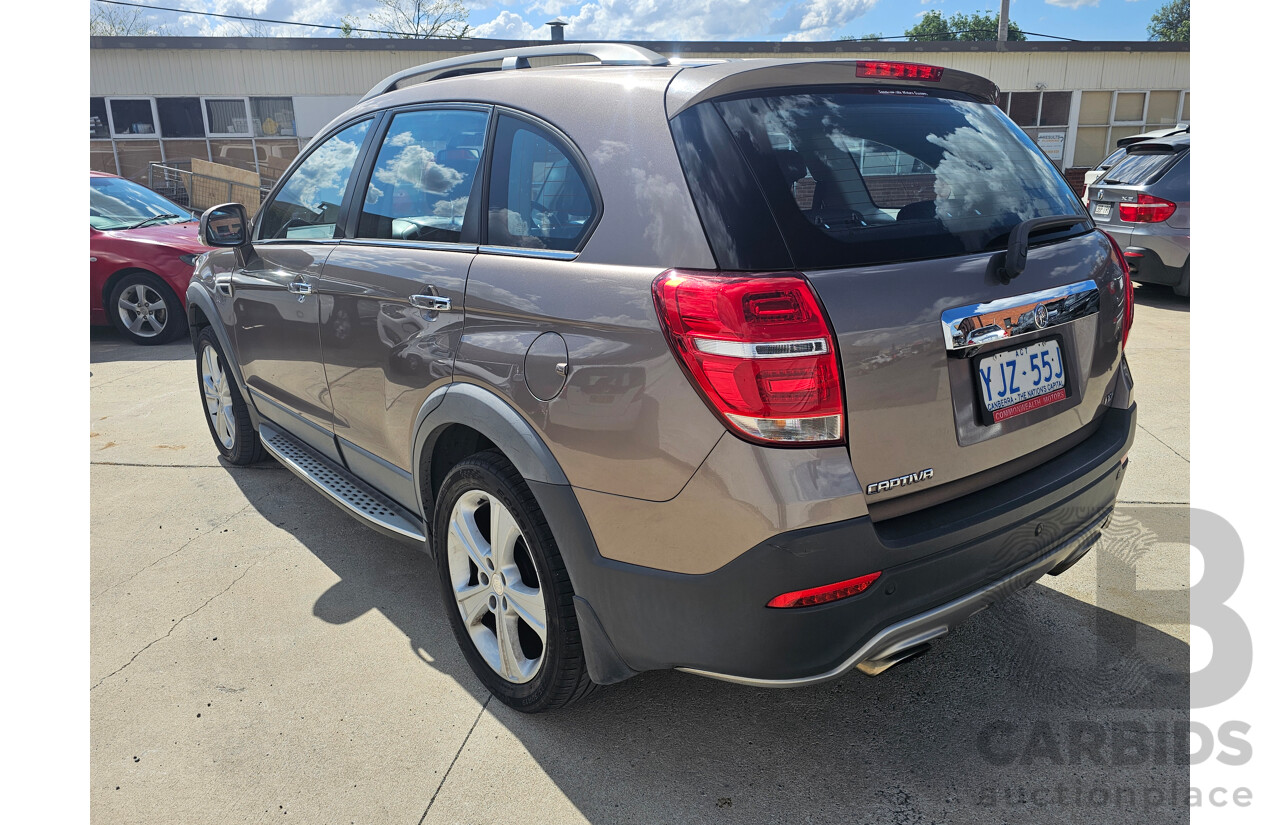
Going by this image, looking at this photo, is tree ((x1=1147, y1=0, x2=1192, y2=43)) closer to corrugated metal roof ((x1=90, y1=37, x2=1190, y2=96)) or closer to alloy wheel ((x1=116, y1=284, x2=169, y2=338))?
corrugated metal roof ((x1=90, y1=37, x2=1190, y2=96))

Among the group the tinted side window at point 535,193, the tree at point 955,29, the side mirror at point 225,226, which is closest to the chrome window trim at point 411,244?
A: the tinted side window at point 535,193

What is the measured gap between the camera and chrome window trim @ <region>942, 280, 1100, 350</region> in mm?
1946

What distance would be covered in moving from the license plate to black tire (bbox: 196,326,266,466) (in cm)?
371

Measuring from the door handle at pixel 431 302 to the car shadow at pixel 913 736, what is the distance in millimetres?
1201

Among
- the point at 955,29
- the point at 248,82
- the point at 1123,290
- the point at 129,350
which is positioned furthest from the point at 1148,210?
the point at 955,29

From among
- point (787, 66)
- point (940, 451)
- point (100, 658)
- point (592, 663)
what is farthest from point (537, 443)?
point (100, 658)

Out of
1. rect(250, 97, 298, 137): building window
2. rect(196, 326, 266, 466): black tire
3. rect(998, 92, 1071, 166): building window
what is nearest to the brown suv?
rect(196, 326, 266, 466): black tire

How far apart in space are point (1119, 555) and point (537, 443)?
2.58 m

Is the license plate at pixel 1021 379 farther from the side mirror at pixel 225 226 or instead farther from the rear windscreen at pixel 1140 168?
the rear windscreen at pixel 1140 168

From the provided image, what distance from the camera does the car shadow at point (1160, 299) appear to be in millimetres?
8555

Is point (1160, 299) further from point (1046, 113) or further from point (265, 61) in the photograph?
point (265, 61)

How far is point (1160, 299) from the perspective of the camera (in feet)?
29.6

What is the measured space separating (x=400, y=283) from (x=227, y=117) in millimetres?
21848

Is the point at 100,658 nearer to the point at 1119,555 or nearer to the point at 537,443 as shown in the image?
the point at 537,443
